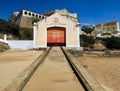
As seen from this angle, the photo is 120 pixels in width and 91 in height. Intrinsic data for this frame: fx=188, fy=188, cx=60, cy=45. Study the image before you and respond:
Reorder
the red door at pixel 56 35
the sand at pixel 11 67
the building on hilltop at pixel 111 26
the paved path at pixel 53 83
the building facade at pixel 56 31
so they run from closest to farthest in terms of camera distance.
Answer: the paved path at pixel 53 83 < the sand at pixel 11 67 < the building facade at pixel 56 31 < the red door at pixel 56 35 < the building on hilltop at pixel 111 26

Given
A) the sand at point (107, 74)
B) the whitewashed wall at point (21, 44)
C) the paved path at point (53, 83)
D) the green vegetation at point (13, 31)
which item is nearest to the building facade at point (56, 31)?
the whitewashed wall at point (21, 44)

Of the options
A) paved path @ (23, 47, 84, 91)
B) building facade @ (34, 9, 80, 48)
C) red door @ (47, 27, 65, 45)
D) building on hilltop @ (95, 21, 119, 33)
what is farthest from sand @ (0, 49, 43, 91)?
building on hilltop @ (95, 21, 119, 33)

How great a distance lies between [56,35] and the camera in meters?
24.1

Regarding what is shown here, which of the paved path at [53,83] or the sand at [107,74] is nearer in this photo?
the paved path at [53,83]

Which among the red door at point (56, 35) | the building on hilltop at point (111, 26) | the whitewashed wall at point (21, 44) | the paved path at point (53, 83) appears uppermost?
the building on hilltop at point (111, 26)

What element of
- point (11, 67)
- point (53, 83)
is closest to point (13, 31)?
point (11, 67)

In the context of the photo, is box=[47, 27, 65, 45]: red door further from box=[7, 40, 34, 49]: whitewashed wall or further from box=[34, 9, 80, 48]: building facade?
box=[7, 40, 34, 49]: whitewashed wall

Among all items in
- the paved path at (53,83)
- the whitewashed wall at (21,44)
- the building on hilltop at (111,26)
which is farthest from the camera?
the building on hilltop at (111,26)

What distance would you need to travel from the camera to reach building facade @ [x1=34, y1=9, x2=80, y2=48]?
74.7ft

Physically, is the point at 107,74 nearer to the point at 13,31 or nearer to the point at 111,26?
the point at 13,31

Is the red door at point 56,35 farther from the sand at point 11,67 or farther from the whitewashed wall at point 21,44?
the sand at point 11,67

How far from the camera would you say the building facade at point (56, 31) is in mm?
22781

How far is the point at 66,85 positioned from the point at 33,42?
17.1 metres

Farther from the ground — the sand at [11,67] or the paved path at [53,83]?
the sand at [11,67]
